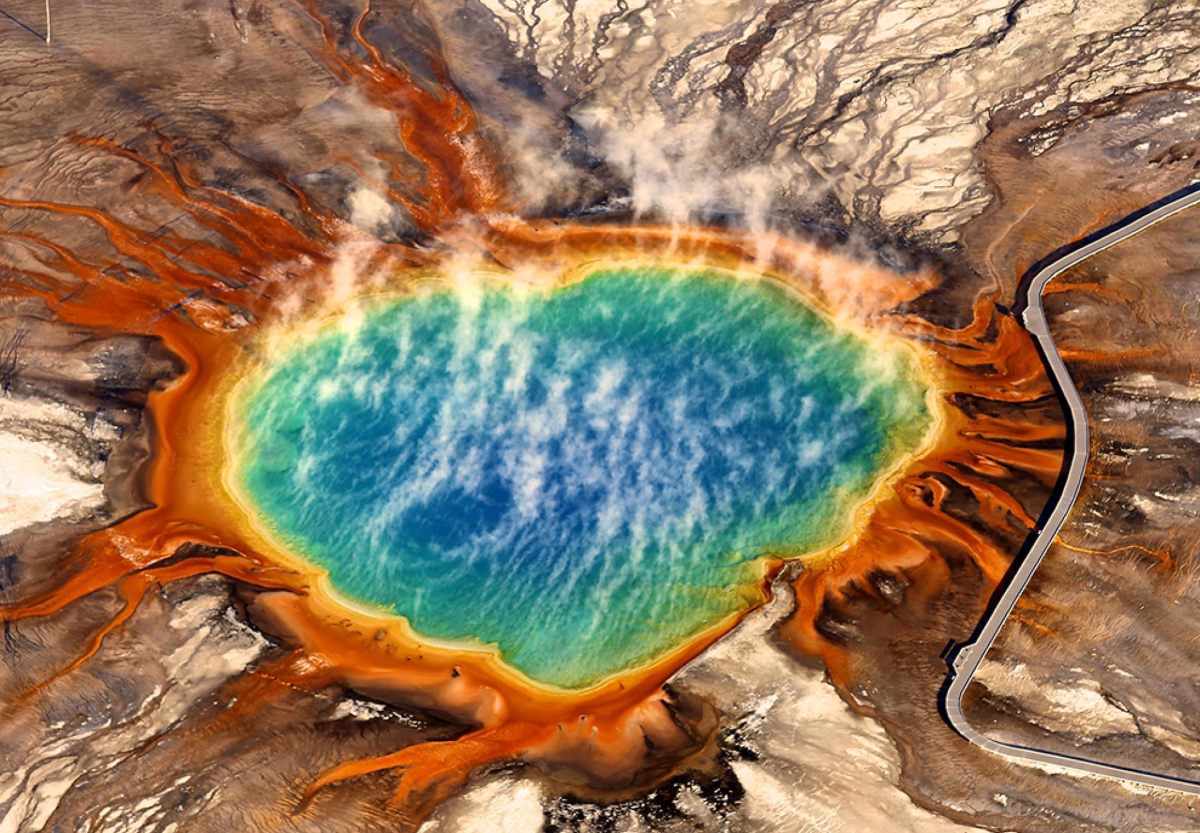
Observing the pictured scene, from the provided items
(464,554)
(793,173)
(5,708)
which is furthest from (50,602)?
(793,173)

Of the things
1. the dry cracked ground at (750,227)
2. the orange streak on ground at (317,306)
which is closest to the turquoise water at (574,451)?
the orange streak on ground at (317,306)

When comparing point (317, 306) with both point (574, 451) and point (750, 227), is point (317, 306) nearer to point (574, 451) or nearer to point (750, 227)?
point (574, 451)

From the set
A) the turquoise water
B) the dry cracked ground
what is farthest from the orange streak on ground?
the turquoise water

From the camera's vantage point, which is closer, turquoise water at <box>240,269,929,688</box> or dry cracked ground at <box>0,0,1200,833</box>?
dry cracked ground at <box>0,0,1200,833</box>

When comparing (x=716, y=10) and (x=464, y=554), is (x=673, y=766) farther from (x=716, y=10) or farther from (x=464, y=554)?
(x=716, y=10)

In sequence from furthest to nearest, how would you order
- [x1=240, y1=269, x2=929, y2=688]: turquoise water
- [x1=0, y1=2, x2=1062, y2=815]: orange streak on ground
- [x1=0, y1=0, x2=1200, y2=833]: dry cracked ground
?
[x1=240, y1=269, x2=929, y2=688]: turquoise water
[x1=0, y1=2, x2=1062, y2=815]: orange streak on ground
[x1=0, y1=0, x2=1200, y2=833]: dry cracked ground

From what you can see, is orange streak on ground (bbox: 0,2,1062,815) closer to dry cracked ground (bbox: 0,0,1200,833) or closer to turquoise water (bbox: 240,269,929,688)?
dry cracked ground (bbox: 0,0,1200,833)

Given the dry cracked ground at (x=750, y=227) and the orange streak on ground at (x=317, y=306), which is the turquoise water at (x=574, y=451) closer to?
the orange streak on ground at (x=317, y=306)
